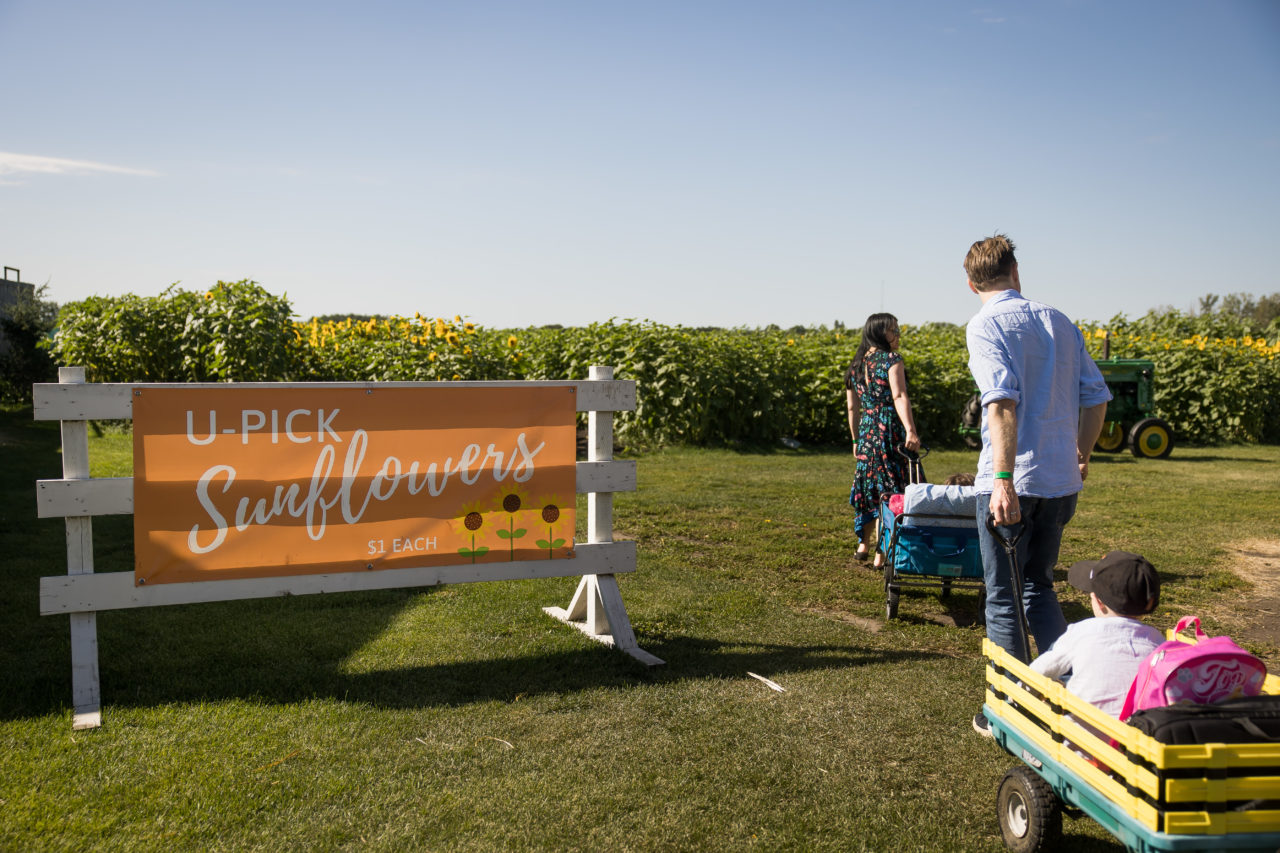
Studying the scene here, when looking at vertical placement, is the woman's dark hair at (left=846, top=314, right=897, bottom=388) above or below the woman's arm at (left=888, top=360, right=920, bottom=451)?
above

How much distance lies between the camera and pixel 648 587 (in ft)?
20.9

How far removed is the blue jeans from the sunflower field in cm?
815

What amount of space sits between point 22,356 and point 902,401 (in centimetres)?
1781

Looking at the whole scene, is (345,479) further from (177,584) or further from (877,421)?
(877,421)

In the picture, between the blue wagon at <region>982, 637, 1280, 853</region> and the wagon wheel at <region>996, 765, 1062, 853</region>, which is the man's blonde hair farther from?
the wagon wheel at <region>996, 765, 1062, 853</region>

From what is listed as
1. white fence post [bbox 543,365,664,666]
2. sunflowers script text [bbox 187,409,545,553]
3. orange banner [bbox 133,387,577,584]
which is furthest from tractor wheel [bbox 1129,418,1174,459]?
sunflowers script text [bbox 187,409,545,553]

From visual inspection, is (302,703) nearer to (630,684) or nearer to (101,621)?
(630,684)

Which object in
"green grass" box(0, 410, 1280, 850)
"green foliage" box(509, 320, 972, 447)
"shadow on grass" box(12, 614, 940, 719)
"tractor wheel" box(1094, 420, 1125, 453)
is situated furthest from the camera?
"tractor wheel" box(1094, 420, 1125, 453)

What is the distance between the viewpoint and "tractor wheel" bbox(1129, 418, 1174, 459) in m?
15.0

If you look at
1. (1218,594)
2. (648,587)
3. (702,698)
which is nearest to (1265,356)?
(1218,594)

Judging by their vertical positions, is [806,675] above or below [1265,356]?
below

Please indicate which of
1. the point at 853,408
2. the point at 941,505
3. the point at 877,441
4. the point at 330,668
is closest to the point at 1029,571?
the point at 941,505

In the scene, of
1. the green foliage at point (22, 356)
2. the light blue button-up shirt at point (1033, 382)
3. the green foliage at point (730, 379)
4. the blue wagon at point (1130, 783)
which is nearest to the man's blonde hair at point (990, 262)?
the light blue button-up shirt at point (1033, 382)

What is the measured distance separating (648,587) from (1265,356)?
57.4ft
